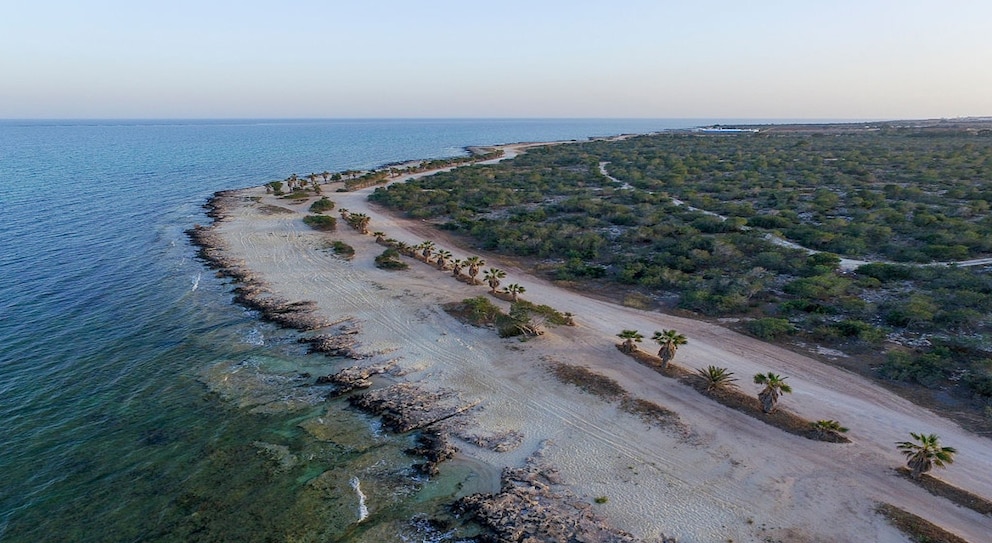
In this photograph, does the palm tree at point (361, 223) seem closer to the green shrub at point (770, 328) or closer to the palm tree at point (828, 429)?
the green shrub at point (770, 328)

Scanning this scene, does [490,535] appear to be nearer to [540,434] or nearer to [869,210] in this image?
[540,434]

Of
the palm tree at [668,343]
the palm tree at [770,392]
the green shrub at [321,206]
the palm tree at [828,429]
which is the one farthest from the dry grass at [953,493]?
the green shrub at [321,206]

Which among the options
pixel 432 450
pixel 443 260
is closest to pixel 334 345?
pixel 432 450

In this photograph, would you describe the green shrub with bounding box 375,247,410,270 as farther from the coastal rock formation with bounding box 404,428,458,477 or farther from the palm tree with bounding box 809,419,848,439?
the palm tree with bounding box 809,419,848,439

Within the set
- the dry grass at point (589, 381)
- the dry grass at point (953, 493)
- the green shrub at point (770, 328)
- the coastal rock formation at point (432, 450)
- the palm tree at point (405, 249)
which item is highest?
the green shrub at point (770, 328)

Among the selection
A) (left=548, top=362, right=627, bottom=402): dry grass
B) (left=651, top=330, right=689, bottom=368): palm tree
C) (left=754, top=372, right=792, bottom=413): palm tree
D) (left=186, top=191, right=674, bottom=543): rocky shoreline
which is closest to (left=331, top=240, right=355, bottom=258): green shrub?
(left=186, top=191, right=674, bottom=543): rocky shoreline

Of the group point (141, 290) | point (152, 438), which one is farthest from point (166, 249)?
point (152, 438)

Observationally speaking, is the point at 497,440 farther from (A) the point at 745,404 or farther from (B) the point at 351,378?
(A) the point at 745,404
